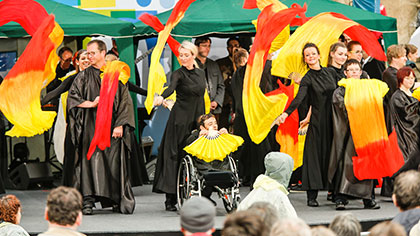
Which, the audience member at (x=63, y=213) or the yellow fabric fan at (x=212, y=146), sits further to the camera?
the yellow fabric fan at (x=212, y=146)

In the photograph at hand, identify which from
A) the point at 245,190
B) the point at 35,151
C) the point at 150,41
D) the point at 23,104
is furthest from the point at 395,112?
the point at 35,151

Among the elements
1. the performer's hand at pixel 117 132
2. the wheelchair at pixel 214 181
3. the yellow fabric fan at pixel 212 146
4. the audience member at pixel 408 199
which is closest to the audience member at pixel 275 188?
the audience member at pixel 408 199

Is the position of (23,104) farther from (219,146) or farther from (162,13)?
(162,13)

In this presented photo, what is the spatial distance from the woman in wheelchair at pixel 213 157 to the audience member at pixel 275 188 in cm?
199

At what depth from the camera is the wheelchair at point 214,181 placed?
8.96 m

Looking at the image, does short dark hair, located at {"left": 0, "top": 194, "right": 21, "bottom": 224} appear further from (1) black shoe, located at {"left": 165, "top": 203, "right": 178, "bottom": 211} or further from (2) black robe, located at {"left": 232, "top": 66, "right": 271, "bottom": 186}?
(2) black robe, located at {"left": 232, "top": 66, "right": 271, "bottom": 186}

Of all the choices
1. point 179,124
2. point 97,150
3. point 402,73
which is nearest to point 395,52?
point 402,73

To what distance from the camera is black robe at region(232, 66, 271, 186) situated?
1125 cm

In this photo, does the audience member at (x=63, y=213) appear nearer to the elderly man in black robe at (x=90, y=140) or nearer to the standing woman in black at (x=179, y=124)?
the elderly man in black robe at (x=90, y=140)

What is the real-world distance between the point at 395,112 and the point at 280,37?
1732 mm

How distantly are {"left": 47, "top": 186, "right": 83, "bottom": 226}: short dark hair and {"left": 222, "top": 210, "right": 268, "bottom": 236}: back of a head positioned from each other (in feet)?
3.21

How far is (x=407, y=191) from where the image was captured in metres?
5.47

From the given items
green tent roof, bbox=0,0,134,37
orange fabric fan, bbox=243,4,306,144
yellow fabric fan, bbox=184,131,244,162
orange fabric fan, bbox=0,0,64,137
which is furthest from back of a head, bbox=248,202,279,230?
green tent roof, bbox=0,0,134,37

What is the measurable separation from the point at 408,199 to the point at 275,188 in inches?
56.4
